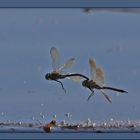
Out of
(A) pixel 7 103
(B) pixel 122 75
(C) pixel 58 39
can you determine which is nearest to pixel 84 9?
(C) pixel 58 39

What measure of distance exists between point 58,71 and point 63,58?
6 cm

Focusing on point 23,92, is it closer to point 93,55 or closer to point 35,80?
point 35,80

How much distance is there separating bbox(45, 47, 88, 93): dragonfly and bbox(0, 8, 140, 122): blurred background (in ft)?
0.05

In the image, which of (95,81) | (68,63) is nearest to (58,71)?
(68,63)

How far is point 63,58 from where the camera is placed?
2014mm

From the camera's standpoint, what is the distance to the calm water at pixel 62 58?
1.99 meters

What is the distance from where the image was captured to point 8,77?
2.03 meters

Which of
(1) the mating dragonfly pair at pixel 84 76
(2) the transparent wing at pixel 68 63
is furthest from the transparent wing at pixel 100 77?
(2) the transparent wing at pixel 68 63

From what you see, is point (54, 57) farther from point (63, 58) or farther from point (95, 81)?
point (95, 81)

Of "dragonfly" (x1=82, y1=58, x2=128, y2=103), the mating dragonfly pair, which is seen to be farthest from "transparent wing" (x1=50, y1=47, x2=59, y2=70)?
"dragonfly" (x1=82, y1=58, x2=128, y2=103)

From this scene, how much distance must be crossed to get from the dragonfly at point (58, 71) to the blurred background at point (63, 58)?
2 centimetres

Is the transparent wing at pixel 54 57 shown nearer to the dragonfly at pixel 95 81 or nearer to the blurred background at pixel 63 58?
the blurred background at pixel 63 58

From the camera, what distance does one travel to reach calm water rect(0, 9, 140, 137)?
1.99 metres

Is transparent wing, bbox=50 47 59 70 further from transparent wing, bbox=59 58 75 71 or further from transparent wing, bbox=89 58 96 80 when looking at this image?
transparent wing, bbox=89 58 96 80
